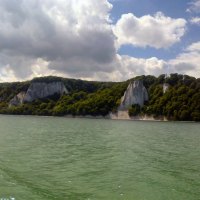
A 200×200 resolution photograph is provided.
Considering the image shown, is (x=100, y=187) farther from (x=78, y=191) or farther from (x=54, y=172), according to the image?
(x=54, y=172)

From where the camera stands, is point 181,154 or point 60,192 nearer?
point 60,192

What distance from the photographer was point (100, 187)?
899 inches

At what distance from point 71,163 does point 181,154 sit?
1400 cm

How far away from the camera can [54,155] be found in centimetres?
3550

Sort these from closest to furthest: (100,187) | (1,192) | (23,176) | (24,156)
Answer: (1,192) → (100,187) → (23,176) → (24,156)

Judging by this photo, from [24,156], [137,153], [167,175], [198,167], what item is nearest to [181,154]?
[137,153]

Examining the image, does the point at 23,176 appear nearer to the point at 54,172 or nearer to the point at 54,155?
the point at 54,172

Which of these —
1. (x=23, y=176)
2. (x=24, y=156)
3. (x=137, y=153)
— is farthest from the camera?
(x=137, y=153)

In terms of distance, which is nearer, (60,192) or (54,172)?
(60,192)

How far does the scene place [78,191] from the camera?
21.6 metres

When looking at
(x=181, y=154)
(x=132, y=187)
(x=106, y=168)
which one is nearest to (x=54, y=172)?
(x=106, y=168)

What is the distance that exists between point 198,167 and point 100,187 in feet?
38.7

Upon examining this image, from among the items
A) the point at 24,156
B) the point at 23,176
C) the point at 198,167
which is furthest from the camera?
the point at 24,156

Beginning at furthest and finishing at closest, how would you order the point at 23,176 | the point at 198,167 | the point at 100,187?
1. the point at 198,167
2. the point at 23,176
3. the point at 100,187
